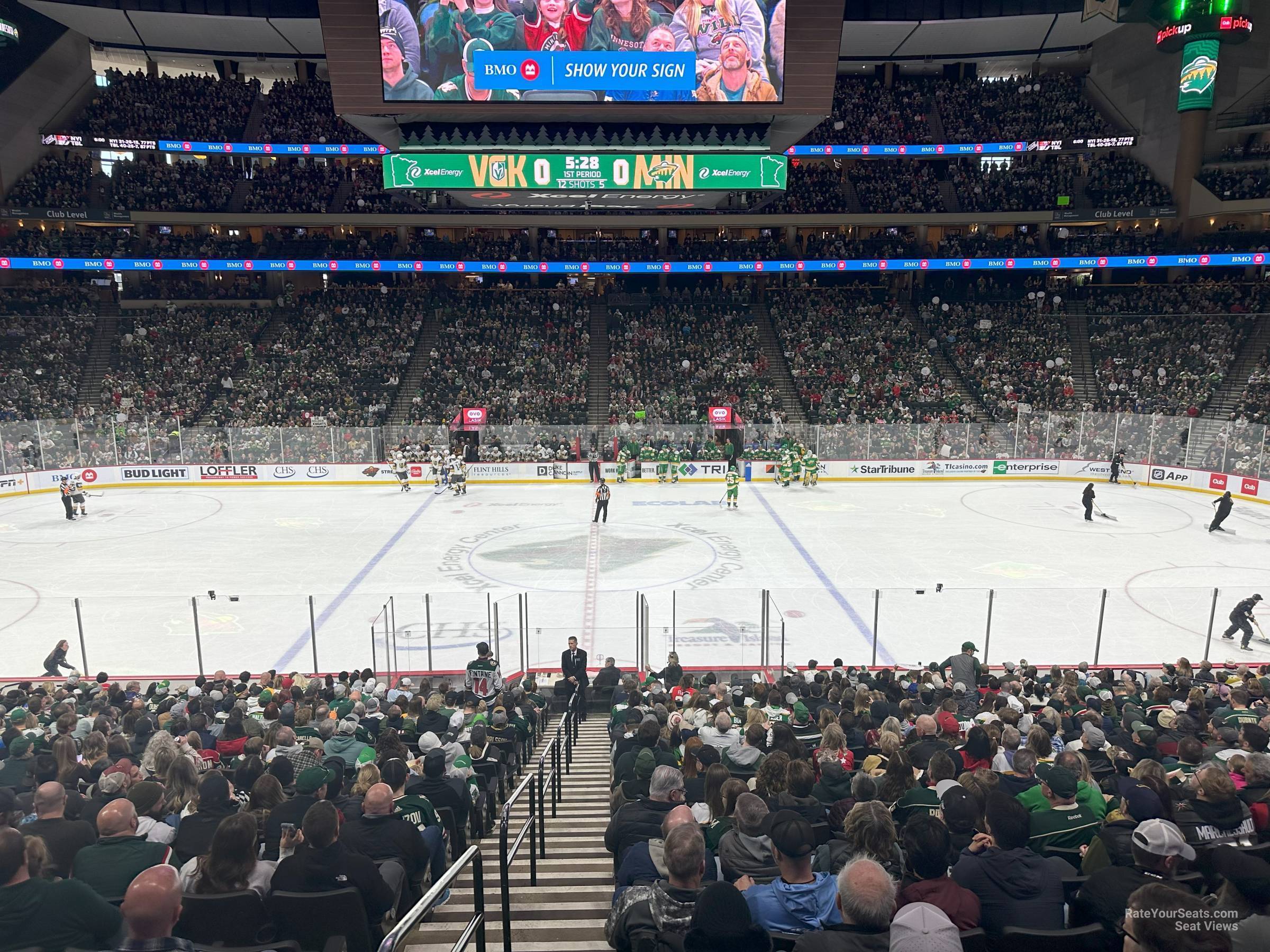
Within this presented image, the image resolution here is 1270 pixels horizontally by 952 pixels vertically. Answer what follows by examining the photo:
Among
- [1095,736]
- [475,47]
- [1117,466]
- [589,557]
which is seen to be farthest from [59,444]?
[1117,466]

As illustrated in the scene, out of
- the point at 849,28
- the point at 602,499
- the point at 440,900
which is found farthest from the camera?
the point at 849,28

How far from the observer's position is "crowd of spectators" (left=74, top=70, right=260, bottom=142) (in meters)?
41.2

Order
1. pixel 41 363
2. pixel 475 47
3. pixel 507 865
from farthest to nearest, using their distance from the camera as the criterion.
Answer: pixel 41 363
pixel 475 47
pixel 507 865

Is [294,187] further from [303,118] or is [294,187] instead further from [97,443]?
[97,443]

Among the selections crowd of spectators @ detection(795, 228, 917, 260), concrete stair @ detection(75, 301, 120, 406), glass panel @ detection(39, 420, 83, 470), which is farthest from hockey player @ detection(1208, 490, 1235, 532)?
concrete stair @ detection(75, 301, 120, 406)

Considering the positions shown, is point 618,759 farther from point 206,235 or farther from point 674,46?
point 206,235

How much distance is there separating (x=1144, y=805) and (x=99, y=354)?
1733 inches

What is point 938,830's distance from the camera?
11.9 feet

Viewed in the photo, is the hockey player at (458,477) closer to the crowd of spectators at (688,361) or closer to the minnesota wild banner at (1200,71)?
the crowd of spectators at (688,361)

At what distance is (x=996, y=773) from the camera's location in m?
5.33

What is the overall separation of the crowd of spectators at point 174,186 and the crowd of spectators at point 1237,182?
4647 cm

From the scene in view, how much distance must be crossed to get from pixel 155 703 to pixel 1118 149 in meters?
48.3

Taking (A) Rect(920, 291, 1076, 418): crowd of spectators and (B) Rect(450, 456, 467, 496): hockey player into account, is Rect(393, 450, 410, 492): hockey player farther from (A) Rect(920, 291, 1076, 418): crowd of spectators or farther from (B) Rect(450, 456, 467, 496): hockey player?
(A) Rect(920, 291, 1076, 418): crowd of spectators

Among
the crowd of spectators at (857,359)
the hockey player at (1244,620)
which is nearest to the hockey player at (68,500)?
the crowd of spectators at (857,359)
